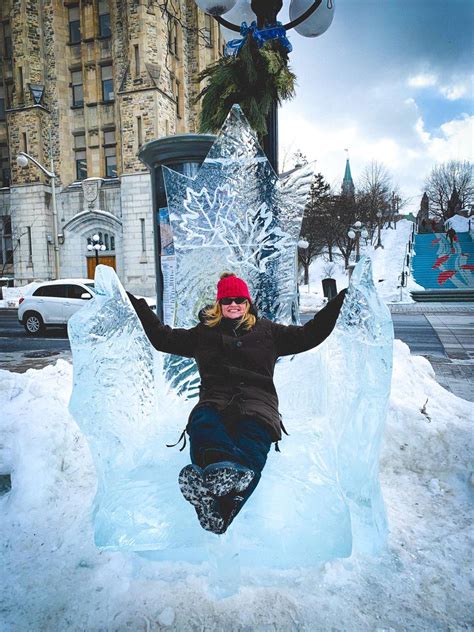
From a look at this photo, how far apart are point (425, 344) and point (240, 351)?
8.41 m

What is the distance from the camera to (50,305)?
39.5 feet

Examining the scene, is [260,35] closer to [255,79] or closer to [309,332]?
[255,79]

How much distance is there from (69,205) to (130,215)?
4.06 meters

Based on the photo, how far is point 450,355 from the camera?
27.5ft

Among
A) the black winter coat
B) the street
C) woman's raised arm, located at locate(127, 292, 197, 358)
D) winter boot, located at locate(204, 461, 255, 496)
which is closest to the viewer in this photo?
winter boot, located at locate(204, 461, 255, 496)

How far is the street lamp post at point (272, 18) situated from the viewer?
3.58 meters

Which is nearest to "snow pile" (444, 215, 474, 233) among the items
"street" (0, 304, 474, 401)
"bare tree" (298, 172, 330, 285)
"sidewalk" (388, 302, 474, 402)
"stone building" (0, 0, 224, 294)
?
"bare tree" (298, 172, 330, 285)

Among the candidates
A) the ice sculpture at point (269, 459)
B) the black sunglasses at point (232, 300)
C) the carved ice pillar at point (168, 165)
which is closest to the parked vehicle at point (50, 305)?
the carved ice pillar at point (168, 165)

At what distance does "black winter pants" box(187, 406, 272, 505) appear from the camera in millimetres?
1867

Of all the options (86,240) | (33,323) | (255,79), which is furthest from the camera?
Result: (86,240)

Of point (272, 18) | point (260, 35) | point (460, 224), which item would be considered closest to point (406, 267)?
point (460, 224)

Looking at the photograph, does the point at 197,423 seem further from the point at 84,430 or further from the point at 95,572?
the point at 95,572

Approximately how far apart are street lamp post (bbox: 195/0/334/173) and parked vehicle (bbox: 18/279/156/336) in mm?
9135

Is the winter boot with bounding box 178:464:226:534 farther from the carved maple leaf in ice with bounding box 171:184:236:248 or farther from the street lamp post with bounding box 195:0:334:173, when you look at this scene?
the street lamp post with bounding box 195:0:334:173
